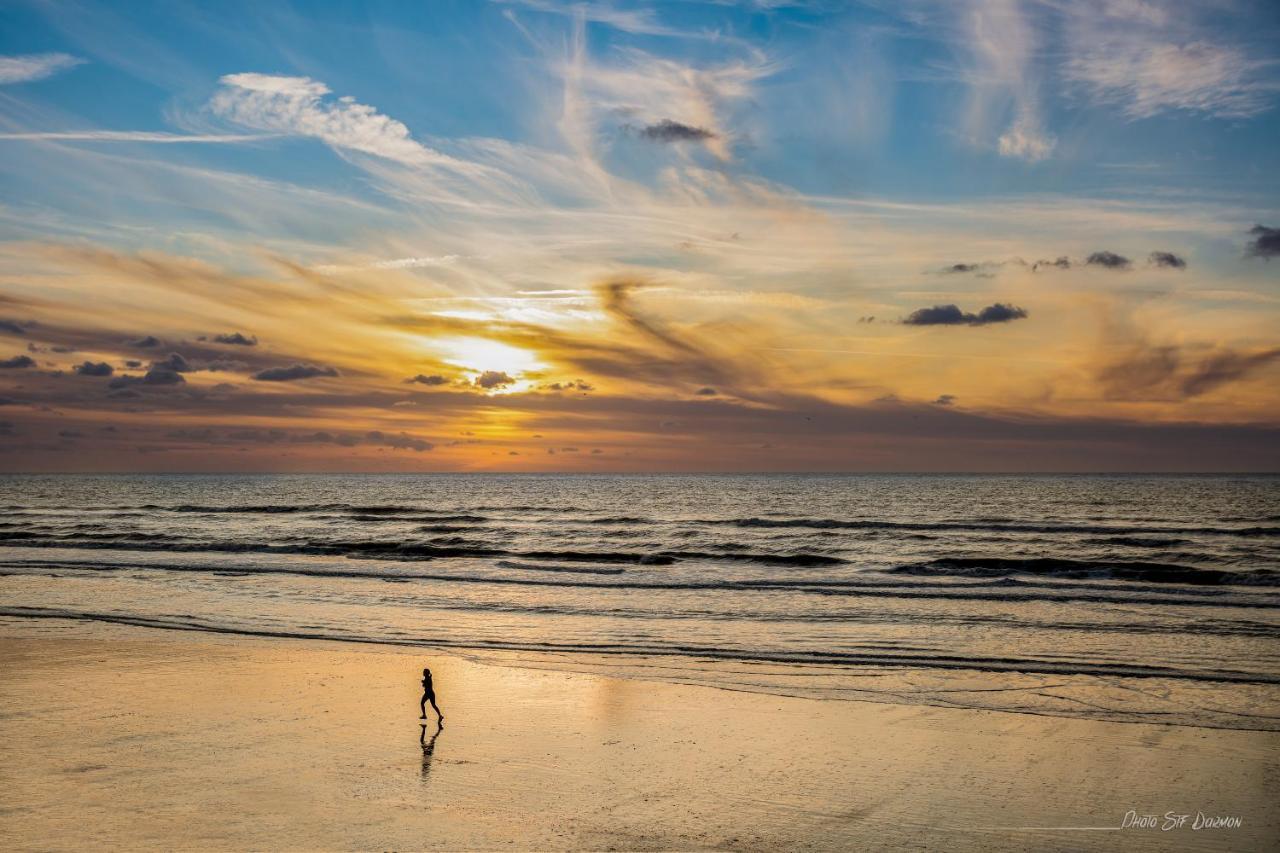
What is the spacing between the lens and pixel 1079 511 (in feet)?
305

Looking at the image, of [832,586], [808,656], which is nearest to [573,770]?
[808,656]

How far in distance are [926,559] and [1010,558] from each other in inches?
196

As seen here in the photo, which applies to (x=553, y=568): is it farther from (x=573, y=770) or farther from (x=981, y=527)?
(x=981, y=527)

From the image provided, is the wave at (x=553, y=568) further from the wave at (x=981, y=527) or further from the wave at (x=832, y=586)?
the wave at (x=981, y=527)

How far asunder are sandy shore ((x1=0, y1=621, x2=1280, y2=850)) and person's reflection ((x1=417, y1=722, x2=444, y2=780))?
0.18ft

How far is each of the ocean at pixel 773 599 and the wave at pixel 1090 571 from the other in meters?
0.29

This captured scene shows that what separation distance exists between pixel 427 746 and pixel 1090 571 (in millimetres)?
40466

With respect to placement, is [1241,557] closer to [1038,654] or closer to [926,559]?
[926,559]

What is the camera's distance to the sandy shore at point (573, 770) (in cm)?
1077

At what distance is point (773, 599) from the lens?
3322 cm

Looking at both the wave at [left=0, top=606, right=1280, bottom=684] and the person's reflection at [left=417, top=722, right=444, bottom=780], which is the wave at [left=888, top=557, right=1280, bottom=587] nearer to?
the wave at [left=0, top=606, right=1280, bottom=684]

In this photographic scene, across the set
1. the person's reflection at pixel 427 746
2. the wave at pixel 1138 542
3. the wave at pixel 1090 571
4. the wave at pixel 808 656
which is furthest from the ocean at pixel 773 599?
the person's reflection at pixel 427 746

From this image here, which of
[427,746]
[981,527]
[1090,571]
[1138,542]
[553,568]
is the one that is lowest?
[553,568]

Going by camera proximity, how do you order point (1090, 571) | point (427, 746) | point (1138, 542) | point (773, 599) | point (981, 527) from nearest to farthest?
point (427, 746) → point (773, 599) → point (1090, 571) → point (1138, 542) → point (981, 527)
